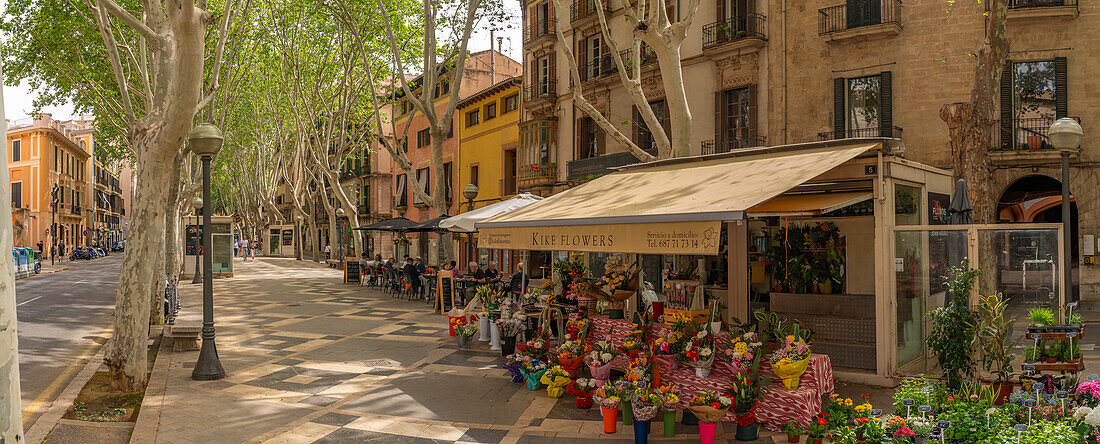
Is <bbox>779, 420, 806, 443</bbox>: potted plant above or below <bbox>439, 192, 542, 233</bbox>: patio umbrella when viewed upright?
below

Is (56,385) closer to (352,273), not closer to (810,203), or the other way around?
(810,203)

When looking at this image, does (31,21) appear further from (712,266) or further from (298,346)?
(712,266)

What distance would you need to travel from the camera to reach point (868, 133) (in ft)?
57.5

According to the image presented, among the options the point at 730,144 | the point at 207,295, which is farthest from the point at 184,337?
the point at 730,144

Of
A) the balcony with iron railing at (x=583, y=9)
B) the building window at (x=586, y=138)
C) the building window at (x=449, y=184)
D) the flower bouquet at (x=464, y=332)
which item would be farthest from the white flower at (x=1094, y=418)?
the building window at (x=449, y=184)

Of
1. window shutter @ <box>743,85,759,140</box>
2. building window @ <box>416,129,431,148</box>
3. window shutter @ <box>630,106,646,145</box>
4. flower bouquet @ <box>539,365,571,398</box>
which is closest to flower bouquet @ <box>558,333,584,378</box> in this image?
flower bouquet @ <box>539,365,571,398</box>

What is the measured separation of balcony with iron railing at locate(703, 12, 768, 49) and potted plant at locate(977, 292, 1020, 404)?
13000 mm

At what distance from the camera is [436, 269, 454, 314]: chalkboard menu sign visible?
15.9 metres

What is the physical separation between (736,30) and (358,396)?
604 inches

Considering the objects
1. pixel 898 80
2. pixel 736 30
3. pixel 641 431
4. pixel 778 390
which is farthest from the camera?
pixel 736 30

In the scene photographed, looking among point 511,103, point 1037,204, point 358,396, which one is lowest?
point 358,396

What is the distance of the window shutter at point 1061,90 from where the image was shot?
52.9 ft

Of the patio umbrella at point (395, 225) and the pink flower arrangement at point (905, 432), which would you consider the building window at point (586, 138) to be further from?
the pink flower arrangement at point (905, 432)

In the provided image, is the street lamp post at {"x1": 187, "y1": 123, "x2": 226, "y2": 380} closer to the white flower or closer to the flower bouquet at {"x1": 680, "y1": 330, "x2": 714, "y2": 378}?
the flower bouquet at {"x1": 680, "y1": 330, "x2": 714, "y2": 378}
